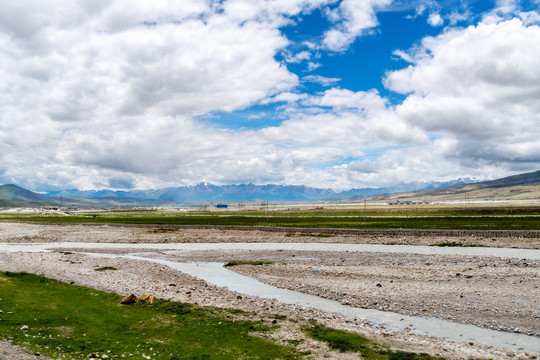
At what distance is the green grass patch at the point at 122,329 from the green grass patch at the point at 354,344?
6.07 ft

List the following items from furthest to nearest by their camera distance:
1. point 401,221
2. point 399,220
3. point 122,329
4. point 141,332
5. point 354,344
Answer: point 399,220, point 401,221, point 122,329, point 141,332, point 354,344

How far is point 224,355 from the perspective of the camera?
13.0 metres

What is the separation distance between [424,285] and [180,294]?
16.8 meters

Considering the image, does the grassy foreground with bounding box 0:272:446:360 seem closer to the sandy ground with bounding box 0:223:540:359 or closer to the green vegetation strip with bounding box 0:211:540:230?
the sandy ground with bounding box 0:223:540:359

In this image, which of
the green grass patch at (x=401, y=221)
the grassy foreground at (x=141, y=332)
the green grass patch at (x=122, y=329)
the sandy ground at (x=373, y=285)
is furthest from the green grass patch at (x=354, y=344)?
the green grass patch at (x=401, y=221)

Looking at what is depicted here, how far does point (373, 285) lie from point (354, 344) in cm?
1273

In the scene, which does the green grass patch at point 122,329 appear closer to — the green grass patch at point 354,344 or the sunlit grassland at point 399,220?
the green grass patch at point 354,344

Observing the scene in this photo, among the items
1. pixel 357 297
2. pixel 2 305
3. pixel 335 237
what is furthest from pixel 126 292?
pixel 335 237

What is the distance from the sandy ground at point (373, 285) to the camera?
1720cm

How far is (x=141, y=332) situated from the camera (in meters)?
15.2

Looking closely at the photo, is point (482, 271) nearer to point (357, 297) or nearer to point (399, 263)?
point (399, 263)

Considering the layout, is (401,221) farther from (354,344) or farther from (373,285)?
(354,344)

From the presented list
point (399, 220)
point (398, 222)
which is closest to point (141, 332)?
point (398, 222)

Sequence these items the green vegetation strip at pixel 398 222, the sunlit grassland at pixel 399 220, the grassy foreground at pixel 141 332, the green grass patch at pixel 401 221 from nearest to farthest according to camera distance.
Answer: the grassy foreground at pixel 141 332 → the green vegetation strip at pixel 398 222 → the green grass patch at pixel 401 221 → the sunlit grassland at pixel 399 220
